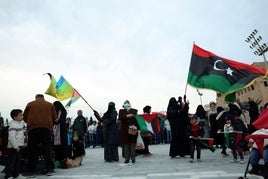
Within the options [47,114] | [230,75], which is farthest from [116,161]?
[230,75]

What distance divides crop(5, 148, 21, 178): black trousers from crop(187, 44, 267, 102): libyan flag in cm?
465

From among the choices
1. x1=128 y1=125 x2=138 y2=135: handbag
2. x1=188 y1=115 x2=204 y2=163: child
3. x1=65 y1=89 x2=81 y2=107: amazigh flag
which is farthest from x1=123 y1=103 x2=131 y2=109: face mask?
x1=65 y1=89 x2=81 y2=107: amazigh flag

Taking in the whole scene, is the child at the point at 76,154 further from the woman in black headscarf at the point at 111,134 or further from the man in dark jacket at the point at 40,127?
the man in dark jacket at the point at 40,127

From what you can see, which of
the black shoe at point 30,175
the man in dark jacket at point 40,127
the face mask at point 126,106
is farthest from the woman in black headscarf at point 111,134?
the black shoe at point 30,175

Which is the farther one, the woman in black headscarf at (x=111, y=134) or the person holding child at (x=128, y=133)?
the woman in black headscarf at (x=111, y=134)

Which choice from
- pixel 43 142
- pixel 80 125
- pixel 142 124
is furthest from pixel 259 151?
pixel 80 125

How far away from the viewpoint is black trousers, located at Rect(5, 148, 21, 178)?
26.3 ft

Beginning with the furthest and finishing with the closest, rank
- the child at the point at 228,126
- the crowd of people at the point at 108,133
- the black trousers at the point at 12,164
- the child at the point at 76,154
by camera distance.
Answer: the child at the point at 76,154, the child at the point at 228,126, the crowd of people at the point at 108,133, the black trousers at the point at 12,164

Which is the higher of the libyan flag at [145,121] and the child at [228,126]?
the libyan flag at [145,121]

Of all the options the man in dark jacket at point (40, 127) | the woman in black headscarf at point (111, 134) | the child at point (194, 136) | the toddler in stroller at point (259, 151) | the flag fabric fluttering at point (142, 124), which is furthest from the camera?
the flag fabric fluttering at point (142, 124)

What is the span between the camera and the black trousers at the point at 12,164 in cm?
802

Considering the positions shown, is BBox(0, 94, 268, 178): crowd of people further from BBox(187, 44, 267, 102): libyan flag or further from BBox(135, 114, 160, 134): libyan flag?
BBox(187, 44, 267, 102): libyan flag

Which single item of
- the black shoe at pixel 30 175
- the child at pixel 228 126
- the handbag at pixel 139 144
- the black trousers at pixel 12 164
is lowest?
the black shoe at pixel 30 175

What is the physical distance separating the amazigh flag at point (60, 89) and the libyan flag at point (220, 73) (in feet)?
16.8
